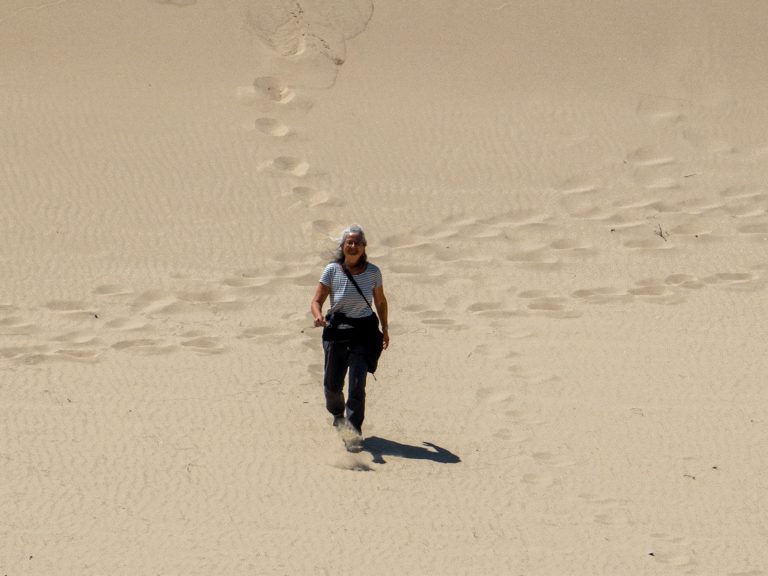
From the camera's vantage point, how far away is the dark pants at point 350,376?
930 centimetres

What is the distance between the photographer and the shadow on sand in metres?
9.50

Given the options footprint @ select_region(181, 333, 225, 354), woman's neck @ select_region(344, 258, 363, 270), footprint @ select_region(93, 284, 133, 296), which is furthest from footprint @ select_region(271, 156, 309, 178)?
woman's neck @ select_region(344, 258, 363, 270)

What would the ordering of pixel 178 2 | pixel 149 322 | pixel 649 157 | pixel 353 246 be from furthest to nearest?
pixel 178 2
pixel 649 157
pixel 149 322
pixel 353 246

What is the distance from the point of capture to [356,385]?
9.32 m

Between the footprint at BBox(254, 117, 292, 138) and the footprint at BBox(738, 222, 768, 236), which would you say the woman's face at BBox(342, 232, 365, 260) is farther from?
the footprint at BBox(254, 117, 292, 138)

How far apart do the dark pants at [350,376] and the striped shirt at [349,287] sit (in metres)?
0.21

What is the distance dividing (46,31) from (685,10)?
21.5 feet

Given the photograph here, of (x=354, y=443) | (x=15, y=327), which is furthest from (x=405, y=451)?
(x=15, y=327)

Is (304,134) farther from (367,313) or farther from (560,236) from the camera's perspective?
(367,313)

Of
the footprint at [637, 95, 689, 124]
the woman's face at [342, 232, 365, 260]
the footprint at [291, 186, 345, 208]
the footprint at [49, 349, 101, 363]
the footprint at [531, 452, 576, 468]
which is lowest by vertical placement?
the footprint at [531, 452, 576, 468]

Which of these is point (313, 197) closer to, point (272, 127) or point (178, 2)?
point (272, 127)

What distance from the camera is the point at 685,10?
15.8 m

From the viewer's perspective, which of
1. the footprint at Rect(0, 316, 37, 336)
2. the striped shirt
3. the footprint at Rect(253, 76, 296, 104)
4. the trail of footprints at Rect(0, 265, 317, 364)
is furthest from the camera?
the footprint at Rect(253, 76, 296, 104)

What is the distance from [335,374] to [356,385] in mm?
177
